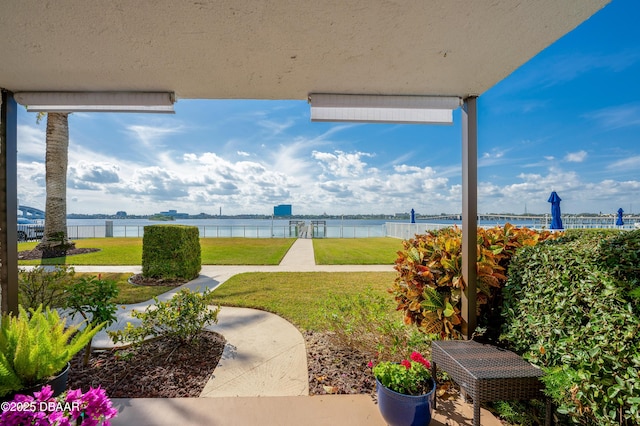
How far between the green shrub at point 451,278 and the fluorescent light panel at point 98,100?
119 inches

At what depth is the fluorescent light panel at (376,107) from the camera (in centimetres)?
265

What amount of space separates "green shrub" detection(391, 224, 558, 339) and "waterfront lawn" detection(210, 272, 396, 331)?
123cm

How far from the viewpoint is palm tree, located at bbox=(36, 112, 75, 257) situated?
8375mm

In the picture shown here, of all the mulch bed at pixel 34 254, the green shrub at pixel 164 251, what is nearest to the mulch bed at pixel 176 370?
the green shrub at pixel 164 251

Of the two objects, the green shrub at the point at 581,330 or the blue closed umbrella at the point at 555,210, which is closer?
the green shrub at the point at 581,330

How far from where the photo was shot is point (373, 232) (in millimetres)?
18125

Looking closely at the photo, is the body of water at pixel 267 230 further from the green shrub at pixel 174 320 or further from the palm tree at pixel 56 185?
the green shrub at pixel 174 320

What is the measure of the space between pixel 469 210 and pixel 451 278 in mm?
689

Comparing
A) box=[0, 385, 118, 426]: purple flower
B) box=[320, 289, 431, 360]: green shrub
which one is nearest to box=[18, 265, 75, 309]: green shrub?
box=[0, 385, 118, 426]: purple flower

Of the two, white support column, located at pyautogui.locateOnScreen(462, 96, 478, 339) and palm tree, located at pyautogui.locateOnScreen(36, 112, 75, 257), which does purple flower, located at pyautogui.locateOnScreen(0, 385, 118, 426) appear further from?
palm tree, located at pyautogui.locateOnScreen(36, 112, 75, 257)

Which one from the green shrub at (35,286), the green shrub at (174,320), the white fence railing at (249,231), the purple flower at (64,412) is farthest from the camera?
the white fence railing at (249,231)

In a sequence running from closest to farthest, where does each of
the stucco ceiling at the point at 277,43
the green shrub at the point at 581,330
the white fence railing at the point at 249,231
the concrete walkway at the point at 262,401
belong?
1. the green shrub at the point at 581,330
2. the stucco ceiling at the point at 277,43
3. the concrete walkway at the point at 262,401
4. the white fence railing at the point at 249,231

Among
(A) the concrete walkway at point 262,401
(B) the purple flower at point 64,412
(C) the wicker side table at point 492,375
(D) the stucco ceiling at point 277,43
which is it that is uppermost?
(D) the stucco ceiling at point 277,43

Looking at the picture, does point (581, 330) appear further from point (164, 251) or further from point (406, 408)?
point (164, 251)
